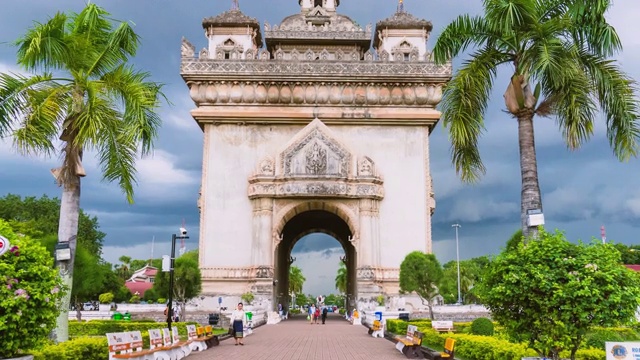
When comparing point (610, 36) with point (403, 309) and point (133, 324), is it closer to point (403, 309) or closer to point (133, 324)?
point (133, 324)

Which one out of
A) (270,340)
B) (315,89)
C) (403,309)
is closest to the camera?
(270,340)

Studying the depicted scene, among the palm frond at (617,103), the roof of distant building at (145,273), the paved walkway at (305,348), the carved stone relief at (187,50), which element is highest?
the carved stone relief at (187,50)

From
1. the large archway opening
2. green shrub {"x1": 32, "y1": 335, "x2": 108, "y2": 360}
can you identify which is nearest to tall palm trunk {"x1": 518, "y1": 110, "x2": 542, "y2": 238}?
green shrub {"x1": 32, "y1": 335, "x2": 108, "y2": 360}

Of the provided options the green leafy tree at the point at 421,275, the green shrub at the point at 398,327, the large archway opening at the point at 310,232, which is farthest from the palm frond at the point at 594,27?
the large archway opening at the point at 310,232

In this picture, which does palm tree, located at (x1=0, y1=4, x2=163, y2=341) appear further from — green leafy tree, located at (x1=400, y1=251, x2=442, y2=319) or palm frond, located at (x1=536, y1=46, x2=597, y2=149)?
green leafy tree, located at (x1=400, y1=251, x2=442, y2=319)

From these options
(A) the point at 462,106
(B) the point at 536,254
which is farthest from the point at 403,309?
(B) the point at 536,254

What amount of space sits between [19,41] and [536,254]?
12777 millimetres

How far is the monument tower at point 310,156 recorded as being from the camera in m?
32.0

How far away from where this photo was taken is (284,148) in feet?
107

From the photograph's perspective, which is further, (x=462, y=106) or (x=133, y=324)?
(x=133, y=324)

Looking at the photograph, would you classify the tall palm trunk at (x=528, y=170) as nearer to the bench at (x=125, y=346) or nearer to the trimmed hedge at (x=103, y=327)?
the bench at (x=125, y=346)

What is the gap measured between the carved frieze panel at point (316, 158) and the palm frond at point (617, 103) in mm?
19007

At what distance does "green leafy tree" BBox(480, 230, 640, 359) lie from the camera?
8.77 m

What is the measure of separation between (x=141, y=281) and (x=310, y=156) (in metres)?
56.4
